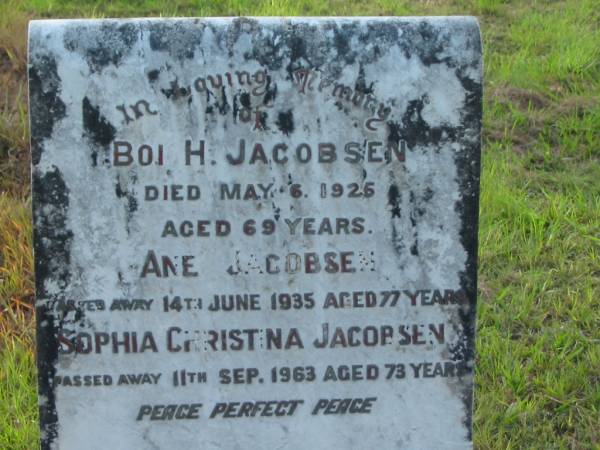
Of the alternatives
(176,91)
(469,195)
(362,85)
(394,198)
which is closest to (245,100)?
(176,91)

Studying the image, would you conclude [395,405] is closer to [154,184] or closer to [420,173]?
[420,173]

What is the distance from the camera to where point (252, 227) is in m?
2.41

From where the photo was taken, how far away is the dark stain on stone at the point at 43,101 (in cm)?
233

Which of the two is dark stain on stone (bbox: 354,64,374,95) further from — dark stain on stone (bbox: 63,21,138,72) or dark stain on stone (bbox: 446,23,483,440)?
dark stain on stone (bbox: 63,21,138,72)

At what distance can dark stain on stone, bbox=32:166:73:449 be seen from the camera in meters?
2.37

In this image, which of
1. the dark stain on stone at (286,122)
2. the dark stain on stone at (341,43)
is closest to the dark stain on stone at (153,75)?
the dark stain on stone at (286,122)

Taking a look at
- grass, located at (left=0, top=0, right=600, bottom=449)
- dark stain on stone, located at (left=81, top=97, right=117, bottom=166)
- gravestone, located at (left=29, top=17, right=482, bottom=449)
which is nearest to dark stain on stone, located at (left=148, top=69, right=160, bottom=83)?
gravestone, located at (left=29, top=17, right=482, bottom=449)

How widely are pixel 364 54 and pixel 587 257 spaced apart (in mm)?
1832

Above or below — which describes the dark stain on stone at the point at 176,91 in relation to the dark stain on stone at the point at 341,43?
below

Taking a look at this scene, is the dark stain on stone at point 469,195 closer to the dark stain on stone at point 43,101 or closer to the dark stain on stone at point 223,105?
the dark stain on stone at point 223,105

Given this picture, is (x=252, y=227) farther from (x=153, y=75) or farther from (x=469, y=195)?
(x=469, y=195)

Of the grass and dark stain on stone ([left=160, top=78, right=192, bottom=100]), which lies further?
the grass

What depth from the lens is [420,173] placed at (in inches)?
95.6

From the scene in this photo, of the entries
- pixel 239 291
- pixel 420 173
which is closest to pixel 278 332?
pixel 239 291
